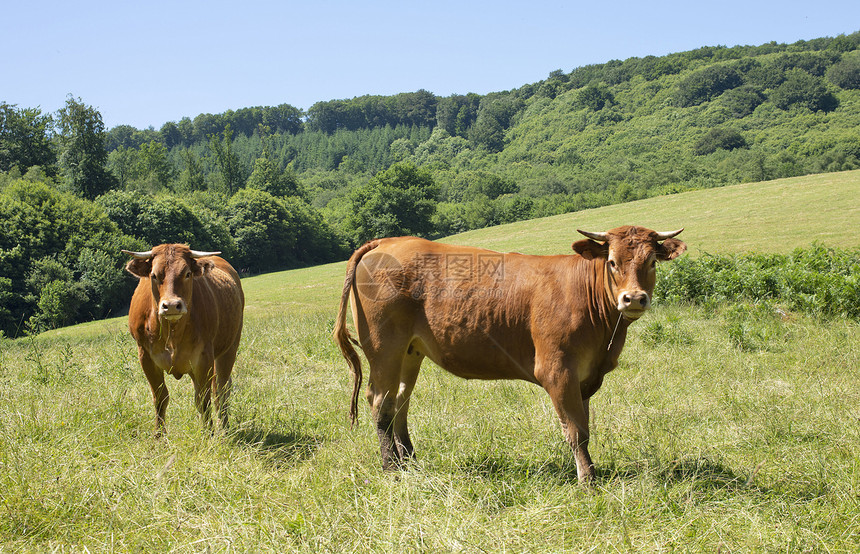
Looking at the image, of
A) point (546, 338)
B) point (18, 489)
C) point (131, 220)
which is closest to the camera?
point (18, 489)

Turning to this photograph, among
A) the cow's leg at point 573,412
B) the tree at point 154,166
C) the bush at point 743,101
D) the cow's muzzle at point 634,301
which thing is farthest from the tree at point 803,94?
the cow's leg at point 573,412

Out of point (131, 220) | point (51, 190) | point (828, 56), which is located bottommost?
point (131, 220)

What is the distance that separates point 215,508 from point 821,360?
311 inches

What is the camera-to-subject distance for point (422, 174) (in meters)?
68.8

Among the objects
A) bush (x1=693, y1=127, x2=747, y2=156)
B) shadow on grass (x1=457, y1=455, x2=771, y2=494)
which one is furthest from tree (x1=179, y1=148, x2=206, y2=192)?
shadow on grass (x1=457, y1=455, x2=771, y2=494)

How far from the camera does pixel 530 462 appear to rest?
4.79 metres

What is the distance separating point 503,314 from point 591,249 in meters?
0.90

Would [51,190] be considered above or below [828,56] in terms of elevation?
below

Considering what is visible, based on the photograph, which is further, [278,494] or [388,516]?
[278,494]

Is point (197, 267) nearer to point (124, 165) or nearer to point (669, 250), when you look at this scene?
point (669, 250)

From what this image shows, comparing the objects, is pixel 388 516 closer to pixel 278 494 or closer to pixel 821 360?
pixel 278 494

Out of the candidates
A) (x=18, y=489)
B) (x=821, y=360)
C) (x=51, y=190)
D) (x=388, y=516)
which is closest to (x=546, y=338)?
(x=388, y=516)

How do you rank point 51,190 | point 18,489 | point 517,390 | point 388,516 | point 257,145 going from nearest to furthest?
1. point 388,516
2. point 18,489
3. point 517,390
4. point 51,190
5. point 257,145

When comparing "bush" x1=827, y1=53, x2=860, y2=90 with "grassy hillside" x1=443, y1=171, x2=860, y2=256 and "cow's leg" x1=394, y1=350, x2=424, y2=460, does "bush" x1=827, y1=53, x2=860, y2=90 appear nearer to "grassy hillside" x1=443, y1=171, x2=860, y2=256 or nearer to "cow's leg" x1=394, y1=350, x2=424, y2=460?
"grassy hillside" x1=443, y1=171, x2=860, y2=256
